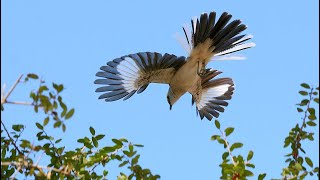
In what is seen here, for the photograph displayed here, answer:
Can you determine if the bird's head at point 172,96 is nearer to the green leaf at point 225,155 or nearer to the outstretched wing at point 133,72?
the outstretched wing at point 133,72

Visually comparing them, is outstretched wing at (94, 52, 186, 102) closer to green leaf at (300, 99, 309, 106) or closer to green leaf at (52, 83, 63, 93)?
green leaf at (300, 99, 309, 106)

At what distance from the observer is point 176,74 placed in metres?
5.54

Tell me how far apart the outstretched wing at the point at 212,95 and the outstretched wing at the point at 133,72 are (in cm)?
61

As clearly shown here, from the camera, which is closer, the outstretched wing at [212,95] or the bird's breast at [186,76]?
the bird's breast at [186,76]

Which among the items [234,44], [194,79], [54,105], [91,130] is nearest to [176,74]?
[194,79]

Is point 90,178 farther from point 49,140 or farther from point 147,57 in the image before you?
point 147,57

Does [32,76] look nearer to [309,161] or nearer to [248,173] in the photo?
[248,173]

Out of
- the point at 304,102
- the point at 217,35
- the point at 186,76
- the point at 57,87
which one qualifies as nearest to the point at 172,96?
the point at 186,76

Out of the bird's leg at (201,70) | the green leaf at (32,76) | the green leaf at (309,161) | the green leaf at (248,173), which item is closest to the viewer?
the green leaf at (32,76)

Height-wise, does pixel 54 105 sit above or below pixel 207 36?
below

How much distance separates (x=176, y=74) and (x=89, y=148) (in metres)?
2.44

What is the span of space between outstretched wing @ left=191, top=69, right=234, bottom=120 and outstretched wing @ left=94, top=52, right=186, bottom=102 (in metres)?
0.61

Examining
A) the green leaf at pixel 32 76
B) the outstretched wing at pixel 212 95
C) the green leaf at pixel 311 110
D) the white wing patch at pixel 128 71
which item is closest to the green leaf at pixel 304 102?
the green leaf at pixel 311 110

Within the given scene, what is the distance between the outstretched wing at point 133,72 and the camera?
17.6ft
